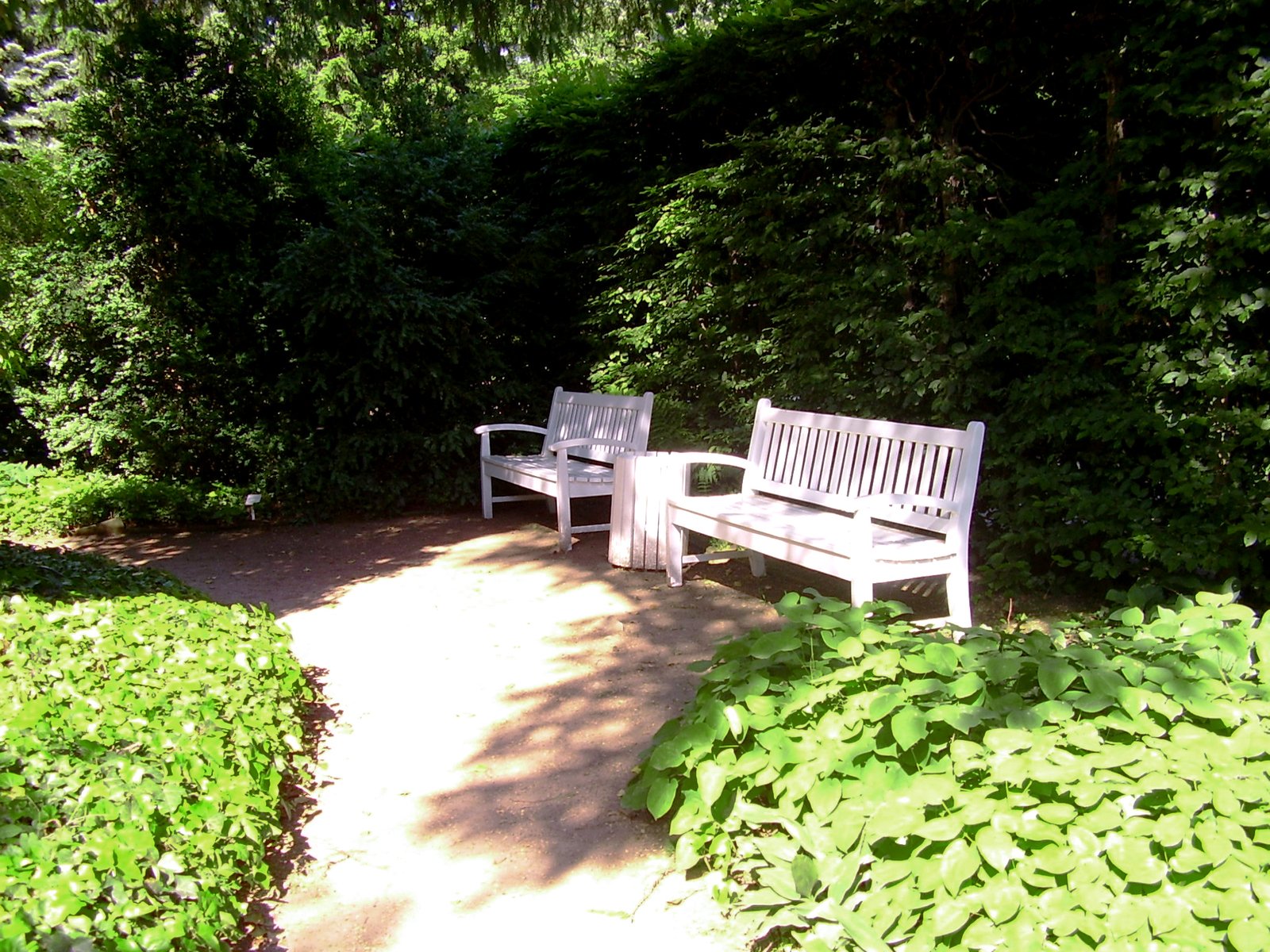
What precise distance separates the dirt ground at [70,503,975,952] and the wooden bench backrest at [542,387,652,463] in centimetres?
75

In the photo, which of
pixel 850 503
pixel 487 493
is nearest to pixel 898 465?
pixel 850 503

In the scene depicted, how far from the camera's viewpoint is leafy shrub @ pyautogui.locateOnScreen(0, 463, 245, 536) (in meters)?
7.67

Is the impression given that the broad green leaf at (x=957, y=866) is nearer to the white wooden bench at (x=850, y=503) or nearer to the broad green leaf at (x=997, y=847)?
the broad green leaf at (x=997, y=847)

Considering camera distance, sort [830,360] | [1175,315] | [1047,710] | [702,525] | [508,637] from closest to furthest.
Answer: [1047,710]
[1175,315]
[508,637]
[702,525]
[830,360]

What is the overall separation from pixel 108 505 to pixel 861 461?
20.1 feet

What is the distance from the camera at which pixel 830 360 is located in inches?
230

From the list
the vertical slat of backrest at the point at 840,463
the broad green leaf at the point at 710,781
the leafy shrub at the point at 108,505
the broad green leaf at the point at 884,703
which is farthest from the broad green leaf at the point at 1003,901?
the leafy shrub at the point at 108,505

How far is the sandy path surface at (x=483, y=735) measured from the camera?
8.31 feet

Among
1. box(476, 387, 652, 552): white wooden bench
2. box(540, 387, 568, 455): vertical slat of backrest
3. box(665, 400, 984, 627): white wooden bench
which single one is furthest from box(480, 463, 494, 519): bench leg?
box(665, 400, 984, 627): white wooden bench

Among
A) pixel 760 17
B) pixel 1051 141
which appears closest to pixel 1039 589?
pixel 1051 141

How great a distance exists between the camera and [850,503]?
4.27 metres

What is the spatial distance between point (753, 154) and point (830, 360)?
1419 mm

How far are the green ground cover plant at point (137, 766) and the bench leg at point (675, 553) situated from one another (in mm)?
2368

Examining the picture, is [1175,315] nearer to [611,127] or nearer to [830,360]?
[830,360]
